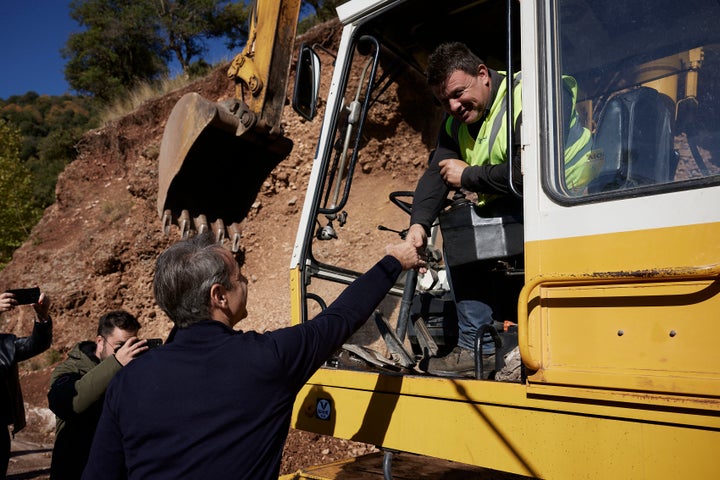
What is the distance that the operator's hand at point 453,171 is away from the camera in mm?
2750

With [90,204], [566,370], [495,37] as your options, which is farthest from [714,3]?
[90,204]

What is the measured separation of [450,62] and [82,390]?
7.93 ft

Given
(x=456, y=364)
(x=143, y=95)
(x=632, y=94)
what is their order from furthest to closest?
1. (x=143, y=95)
2. (x=456, y=364)
3. (x=632, y=94)

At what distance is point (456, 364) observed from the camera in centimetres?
280

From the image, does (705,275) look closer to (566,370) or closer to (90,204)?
(566,370)

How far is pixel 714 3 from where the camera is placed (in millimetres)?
1820

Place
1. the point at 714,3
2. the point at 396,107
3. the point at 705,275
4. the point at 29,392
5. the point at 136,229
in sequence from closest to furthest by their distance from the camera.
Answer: the point at 705,275 → the point at 714,3 → the point at 29,392 → the point at 396,107 → the point at 136,229

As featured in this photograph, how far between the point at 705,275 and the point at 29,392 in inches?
503

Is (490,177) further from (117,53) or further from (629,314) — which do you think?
(117,53)

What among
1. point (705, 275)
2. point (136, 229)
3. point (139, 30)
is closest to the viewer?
point (705, 275)

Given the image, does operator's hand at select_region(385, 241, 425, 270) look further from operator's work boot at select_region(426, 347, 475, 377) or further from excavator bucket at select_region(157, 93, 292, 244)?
excavator bucket at select_region(157, 93, 292, 244)

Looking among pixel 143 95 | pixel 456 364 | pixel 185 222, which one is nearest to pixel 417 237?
pixel 456 364

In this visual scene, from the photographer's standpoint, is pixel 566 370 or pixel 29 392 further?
pixel 29 392

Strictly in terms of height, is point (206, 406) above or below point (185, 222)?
below
